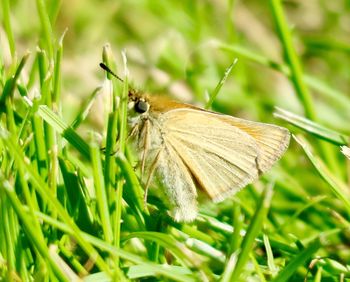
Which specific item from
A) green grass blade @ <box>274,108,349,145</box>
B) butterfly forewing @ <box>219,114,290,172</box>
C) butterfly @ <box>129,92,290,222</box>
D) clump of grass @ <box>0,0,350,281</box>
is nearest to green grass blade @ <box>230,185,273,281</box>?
clump of grass @ <box>0,0,350,281</box>

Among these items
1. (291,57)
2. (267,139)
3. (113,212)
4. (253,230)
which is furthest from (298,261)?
(291,57)

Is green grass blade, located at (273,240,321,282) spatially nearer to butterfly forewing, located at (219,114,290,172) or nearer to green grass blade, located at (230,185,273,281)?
green grass blade, located at (230,185,273,281)

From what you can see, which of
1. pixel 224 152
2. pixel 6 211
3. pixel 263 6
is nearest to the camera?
pixel 6 211

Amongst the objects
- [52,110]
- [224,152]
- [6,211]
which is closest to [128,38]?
[224,152]

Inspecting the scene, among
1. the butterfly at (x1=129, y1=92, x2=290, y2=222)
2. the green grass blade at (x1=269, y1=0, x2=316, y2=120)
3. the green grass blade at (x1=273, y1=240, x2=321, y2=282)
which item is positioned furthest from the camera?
the green grass blade at (x1=269, y1=0, x2=316, y2=120)

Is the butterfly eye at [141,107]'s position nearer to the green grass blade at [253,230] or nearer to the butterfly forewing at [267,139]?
the butterfly forewing at [267,139]

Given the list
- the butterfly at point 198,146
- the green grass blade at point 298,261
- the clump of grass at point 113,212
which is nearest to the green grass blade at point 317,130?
the clump of grass at point 113,212

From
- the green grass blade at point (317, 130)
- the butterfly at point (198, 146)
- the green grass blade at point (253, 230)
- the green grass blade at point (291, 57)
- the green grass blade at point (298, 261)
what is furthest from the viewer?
the green grass blade at point (291, 57)

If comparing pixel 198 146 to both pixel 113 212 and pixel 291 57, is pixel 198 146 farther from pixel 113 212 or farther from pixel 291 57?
pixel 291 57

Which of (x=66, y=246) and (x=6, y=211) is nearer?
(x=6, y=211)

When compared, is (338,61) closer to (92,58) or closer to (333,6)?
(333,6)

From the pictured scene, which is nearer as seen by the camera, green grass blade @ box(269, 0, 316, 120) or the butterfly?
the butterfly
